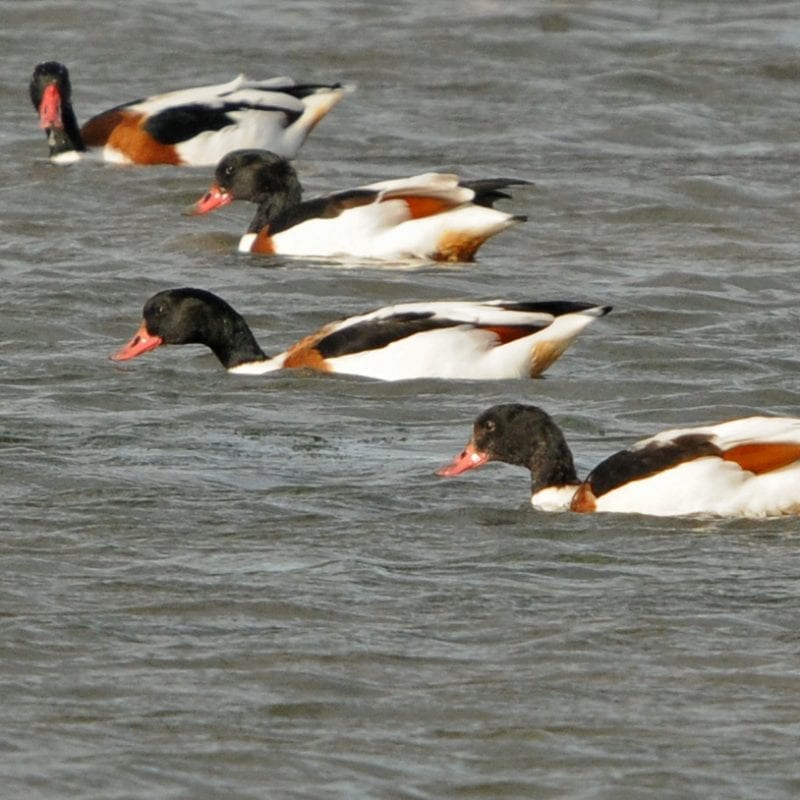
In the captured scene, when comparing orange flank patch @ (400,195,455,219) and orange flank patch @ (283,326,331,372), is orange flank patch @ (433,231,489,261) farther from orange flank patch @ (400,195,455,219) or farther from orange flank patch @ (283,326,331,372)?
orange flank patch @ (283,326,331,372)

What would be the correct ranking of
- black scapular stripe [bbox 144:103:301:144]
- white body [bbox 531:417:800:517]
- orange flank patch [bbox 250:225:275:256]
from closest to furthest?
white body [bbox 531:417:800:517] → orange flank patch [bbox 250:225:275:256] → black scapular stripe [bbox 144:103:301:144]

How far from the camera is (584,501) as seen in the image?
865cm

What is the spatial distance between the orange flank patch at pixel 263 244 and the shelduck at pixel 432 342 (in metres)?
2.91

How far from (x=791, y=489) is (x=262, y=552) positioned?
70.6 inches

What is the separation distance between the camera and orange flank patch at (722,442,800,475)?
854 centimetres

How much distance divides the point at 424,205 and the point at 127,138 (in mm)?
3448

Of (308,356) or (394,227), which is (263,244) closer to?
(394,227)

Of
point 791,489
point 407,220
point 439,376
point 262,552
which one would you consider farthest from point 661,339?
point 262,552

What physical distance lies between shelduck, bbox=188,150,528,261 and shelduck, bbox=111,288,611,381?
2.63m

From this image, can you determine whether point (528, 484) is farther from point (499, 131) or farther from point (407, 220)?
point (499, 131)

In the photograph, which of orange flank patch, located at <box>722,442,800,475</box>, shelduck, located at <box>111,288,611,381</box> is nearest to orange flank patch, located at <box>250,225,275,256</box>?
shelduck, located at <box>111,288,611,381</box>

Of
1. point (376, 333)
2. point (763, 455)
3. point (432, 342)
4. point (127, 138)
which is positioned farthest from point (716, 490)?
point (127, 138)

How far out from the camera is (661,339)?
12.1m

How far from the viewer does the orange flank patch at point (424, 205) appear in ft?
46.6
